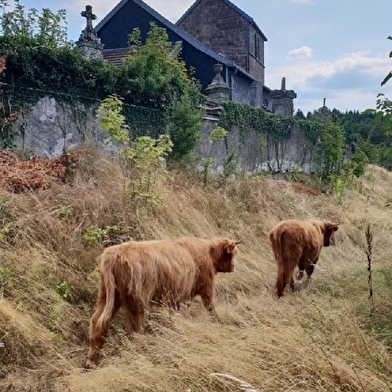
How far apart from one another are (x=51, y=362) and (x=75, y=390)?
2.38ft

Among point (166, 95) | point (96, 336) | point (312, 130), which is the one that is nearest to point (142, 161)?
point (96, 336)

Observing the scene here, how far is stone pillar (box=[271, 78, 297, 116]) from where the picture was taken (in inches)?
914

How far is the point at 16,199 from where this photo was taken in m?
5.75

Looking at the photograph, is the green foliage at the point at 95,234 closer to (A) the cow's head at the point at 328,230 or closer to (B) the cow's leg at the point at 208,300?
(B) the cow's leg at the point at 208,300

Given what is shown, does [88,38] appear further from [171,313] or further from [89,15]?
[171,313]

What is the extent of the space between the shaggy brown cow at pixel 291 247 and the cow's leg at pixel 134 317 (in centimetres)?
230

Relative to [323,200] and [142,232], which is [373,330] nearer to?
[142,232]

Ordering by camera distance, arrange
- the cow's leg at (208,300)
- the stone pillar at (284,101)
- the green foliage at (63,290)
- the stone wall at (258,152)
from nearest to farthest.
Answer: the green foliage at (63,290)
the cow's leg at (208,300)
the stone wall at (258,152)
the stone pillar at (284,101)

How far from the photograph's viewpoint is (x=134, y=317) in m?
3.93

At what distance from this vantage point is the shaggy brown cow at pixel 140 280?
3775 mm

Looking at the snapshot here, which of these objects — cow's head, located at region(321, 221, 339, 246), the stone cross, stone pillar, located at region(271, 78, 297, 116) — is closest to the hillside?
cow's head, located at region(321, 221, 339, 246)

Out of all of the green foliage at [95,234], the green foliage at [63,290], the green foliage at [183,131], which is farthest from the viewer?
the green foliage at [183,131]

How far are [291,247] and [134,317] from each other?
103 inches

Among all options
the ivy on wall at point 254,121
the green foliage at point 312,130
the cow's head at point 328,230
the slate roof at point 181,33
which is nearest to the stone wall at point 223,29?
the slate roof at point 181,33
